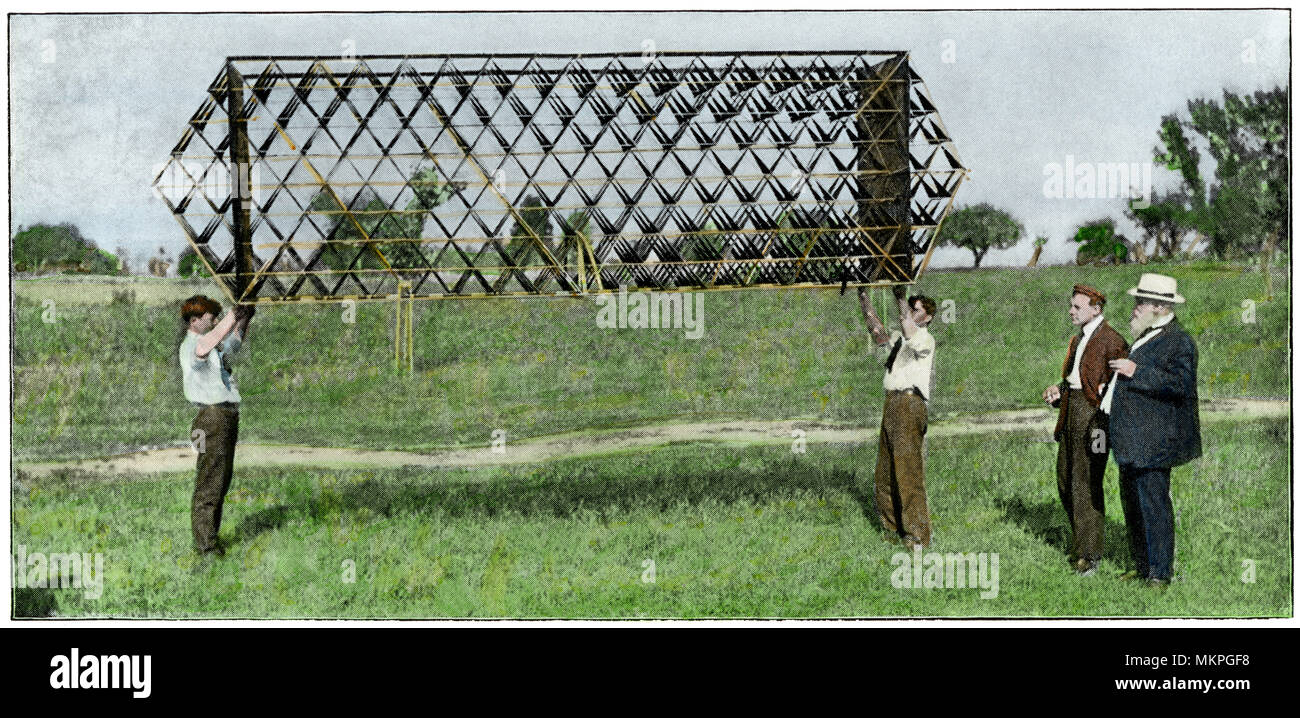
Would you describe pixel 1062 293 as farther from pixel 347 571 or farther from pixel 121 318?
pixel 121 318

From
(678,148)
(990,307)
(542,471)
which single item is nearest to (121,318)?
(542,471)

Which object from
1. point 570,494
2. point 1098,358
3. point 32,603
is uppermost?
point 1098,358

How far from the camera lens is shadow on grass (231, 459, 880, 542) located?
12.7 m

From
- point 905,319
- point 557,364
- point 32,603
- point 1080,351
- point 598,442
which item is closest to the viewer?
point 1080,351

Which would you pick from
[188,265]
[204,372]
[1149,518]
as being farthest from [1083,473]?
[188,265]

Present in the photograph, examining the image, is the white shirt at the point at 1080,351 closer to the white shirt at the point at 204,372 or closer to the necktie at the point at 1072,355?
the necktie at the point at 1072,355

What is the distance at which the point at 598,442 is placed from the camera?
16453 mm

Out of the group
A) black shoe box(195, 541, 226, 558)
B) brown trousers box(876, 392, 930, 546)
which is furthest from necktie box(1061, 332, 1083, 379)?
black shoe box(195, 541, 226, 558)

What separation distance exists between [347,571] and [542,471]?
389 cm

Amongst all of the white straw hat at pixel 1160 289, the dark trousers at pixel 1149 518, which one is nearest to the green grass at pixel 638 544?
the dark trousers at pixel 1149 518

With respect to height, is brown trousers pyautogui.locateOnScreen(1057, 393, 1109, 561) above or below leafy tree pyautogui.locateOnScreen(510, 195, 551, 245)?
below

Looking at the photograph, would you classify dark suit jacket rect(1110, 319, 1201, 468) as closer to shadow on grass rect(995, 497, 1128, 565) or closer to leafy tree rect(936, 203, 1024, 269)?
shadow on grass rect(995, 497, 1128, 565)

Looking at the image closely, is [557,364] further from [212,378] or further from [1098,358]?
[1098,358]

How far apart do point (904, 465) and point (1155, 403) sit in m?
2.32
